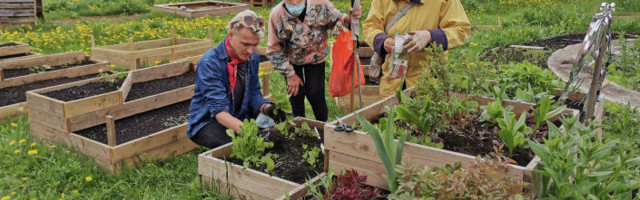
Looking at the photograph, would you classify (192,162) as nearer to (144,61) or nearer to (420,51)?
(420,51)

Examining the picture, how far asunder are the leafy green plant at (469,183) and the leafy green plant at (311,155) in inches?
43.8

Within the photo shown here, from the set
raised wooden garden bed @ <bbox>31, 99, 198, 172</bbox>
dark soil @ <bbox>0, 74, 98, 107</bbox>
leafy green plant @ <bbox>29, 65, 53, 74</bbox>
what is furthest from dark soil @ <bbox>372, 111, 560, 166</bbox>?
leafy green plant @ <bbox>29, 65, 53, 74</bbox>

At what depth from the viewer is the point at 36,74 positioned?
6.51m

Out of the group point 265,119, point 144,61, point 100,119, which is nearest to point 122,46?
point 144,61

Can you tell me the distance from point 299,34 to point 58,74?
147 inches

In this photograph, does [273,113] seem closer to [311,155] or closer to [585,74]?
→ [311,155]

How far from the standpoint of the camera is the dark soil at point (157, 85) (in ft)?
19.3

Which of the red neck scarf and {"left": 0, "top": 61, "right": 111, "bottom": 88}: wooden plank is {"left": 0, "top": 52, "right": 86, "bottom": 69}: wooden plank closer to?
{"left": 0, "top": 61, "right": 111, "bottom": 88}: wooden plank

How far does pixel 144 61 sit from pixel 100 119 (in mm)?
2912

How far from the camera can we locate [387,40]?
3879 millimetres

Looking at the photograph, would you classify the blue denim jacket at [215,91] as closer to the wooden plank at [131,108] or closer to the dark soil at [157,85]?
the wooden plank at [131,108]

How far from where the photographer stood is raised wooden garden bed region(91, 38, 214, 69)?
763 centimetres

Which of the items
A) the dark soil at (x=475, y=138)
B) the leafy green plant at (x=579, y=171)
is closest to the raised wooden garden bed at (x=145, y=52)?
the dark soil at (x=475, y=138)

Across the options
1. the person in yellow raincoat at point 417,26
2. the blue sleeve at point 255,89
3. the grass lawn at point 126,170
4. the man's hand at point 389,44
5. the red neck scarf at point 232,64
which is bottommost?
the grass lawn at point 126,170
